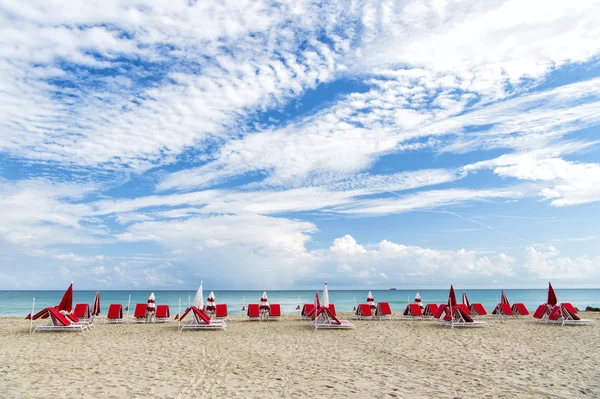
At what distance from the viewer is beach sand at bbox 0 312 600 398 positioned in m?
6.57

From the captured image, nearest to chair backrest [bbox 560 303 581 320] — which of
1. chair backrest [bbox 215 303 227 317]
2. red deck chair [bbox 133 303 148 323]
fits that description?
chair backrest [bbox 215 303 227 317]

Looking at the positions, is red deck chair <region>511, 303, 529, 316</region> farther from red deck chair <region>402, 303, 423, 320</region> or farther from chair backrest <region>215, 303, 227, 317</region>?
chair backrest <region>215, 303, 227, 317</region>

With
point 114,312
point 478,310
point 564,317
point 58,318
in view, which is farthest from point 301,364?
point 478,310

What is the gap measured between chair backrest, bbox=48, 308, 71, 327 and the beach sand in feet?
2.22

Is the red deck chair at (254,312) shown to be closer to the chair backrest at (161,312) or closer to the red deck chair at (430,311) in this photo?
the chair backrest at (161,312)

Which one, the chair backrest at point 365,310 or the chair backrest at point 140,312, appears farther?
the chair backrest at point 365,310

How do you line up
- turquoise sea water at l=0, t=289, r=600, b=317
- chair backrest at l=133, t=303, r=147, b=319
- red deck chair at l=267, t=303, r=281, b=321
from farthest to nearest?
turquoise sea water at l=0, t=289, r=600, b=317, red deck chair at l=267, t=303, r=281, b=321, chair backrest at l=133, t=303, r=147, b=319

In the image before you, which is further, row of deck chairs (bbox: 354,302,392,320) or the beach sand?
row of deck chairs (bbox: 354,302,392,320)

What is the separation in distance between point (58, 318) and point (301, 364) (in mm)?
9465

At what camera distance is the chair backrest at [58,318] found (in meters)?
13.6

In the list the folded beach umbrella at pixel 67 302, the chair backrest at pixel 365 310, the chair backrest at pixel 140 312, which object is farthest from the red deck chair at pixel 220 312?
the chair backrest at pixel 365 310

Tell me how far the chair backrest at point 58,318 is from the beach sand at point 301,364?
0.68 m

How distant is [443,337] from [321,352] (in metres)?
4.69

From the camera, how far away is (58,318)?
13.6 m
